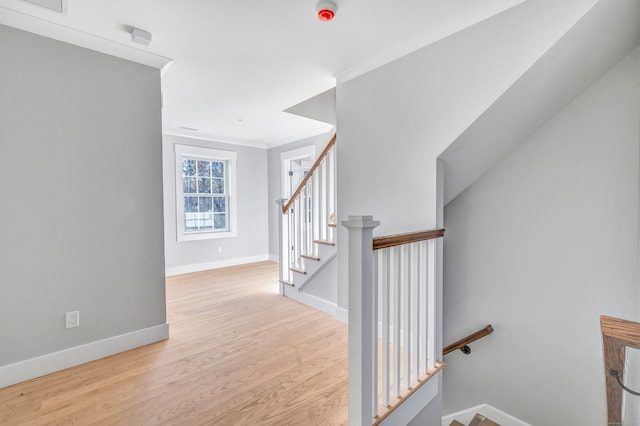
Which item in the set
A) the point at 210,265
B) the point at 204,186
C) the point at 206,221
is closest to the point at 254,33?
the point at 204,186

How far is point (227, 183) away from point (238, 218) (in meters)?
0.69

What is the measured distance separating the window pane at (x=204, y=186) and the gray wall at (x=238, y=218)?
46 centimetres

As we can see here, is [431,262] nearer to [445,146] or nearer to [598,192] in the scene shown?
[445,146]

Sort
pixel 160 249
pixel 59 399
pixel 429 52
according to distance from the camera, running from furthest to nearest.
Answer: pixel 160 249
pixel 429 52
pixel 59 399

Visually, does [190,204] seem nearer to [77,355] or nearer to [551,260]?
[77,355]

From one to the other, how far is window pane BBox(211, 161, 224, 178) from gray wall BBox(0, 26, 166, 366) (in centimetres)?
293

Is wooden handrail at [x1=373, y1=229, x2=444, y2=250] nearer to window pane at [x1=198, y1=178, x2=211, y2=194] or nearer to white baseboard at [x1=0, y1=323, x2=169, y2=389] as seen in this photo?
white baseboard at [x1=0, y1=323, x2=169, y2=389]

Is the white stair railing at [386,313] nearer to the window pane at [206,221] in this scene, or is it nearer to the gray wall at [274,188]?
the gray wall at [274,188]

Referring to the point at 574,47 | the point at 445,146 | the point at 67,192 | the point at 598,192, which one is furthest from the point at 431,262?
the point at 67,192

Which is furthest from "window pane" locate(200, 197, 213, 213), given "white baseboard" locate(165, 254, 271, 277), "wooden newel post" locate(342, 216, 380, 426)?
"wooden newel post" locate(342, 216, 380, 426)

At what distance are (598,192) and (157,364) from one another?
10.7 feet

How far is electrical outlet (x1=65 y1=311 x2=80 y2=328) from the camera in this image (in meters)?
2.06

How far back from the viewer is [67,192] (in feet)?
6.74

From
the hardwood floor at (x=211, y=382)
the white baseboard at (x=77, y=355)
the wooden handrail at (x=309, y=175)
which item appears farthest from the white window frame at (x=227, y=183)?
the white baseboard at (x=77, y=355)
